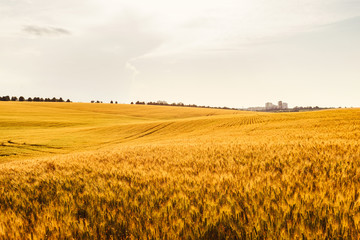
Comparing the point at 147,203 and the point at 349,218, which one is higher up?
the point at 349,218

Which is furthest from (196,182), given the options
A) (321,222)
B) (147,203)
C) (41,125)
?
(41,125)

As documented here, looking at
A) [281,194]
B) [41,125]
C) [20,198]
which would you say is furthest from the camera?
[41,125]

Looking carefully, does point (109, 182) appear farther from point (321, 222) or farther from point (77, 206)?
point (321, 222)

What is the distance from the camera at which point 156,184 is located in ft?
10.0

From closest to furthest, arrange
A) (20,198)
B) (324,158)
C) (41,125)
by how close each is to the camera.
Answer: (20,198)
(324,158)
(41,125)

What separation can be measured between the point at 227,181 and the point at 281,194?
0.84 metres

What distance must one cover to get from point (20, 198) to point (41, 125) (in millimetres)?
54056

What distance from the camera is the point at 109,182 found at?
3422 mm

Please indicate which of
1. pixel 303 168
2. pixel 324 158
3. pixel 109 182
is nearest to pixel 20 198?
pixel 109 182

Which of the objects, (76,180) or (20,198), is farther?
(76,180)

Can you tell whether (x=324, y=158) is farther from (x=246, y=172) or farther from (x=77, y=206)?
(x=77, y=206)

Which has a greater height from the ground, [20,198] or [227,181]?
[227,181]

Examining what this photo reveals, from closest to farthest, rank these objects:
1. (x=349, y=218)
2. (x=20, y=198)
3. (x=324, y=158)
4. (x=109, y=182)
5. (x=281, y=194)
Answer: (x=349, y=218) → (x=281, y=194) → (x=20, y=198) → (x=109, y=182) → (x=324, y=158)

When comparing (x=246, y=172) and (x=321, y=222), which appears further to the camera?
(x=246, y=172)
